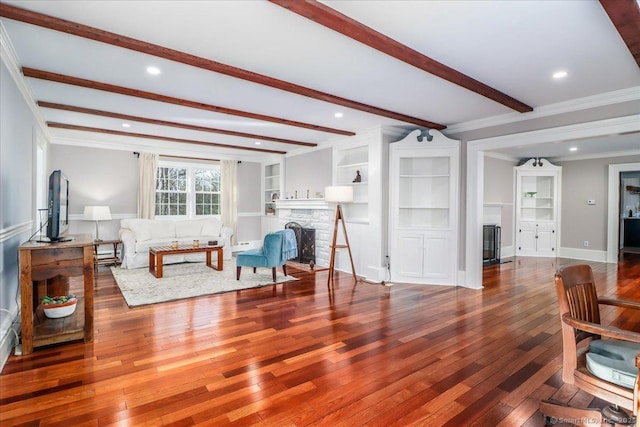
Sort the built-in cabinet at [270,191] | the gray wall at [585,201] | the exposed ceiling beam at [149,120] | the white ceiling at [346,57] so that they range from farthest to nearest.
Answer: the built-in cabinet at [270,191] → the gray wall at [585,201] → the exposed ceiling beam at [149,120] → the white ceiling at [346,57]

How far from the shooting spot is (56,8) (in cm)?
217

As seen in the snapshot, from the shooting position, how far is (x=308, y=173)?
734 centimetres

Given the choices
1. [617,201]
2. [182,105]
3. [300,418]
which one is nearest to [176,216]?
[182,105]

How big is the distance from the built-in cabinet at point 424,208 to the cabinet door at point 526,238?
4.07 metres

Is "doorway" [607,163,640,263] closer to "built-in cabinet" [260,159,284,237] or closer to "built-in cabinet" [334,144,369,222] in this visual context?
"built-in cabinet" [334,144,369,222]

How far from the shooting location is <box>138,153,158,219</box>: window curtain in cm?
723

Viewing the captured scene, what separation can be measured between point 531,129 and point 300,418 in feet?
14.6

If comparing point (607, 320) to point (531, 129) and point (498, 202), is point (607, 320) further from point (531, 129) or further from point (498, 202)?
point (498, 202)

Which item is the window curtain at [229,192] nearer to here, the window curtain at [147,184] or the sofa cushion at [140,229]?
the window curtain at [147,184]

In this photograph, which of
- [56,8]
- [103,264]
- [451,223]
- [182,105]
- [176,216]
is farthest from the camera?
[176,216]

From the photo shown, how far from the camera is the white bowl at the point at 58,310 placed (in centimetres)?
308

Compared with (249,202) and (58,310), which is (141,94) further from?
(249,202)

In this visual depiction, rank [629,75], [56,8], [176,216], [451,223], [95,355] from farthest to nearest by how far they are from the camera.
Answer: [176,216] → [451,223] → [629,75] → [95,355] → [56,8]

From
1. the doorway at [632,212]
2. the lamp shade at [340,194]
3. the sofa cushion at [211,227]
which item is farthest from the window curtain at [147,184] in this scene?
the doorway at [632,212]
